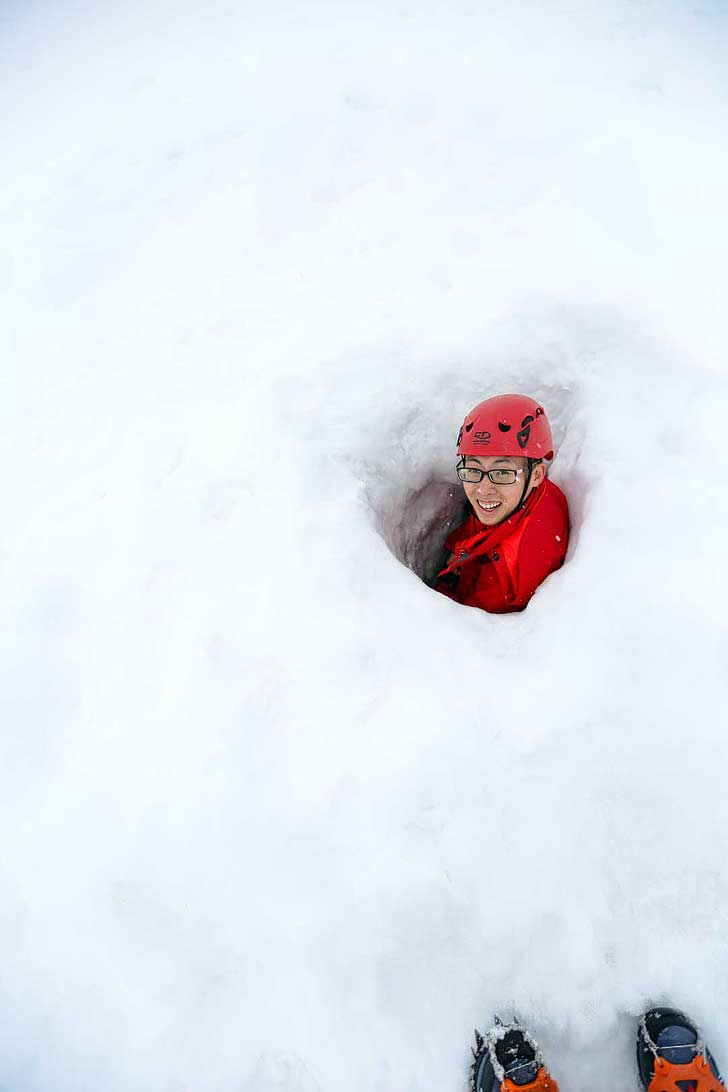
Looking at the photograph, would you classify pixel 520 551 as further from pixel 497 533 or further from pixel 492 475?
pixel 492 475

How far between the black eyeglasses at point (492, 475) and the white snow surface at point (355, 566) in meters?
0.35

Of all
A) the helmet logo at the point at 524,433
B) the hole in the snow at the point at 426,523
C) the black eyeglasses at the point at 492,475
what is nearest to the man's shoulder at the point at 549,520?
the black eyeglasses at the point at 492,475

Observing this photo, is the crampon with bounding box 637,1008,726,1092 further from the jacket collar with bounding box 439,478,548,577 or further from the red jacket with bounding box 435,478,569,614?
the jacket collar with bounding box 439,478,548,577

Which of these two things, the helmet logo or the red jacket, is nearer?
the helmet logo

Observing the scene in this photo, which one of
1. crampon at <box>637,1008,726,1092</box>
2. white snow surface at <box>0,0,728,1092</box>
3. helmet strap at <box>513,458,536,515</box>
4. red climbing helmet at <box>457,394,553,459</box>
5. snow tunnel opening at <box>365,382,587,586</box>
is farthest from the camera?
snow tunnel opening at <box>365,382,587,586</box>

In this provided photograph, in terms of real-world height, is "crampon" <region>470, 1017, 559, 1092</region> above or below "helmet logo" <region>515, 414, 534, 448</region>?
below

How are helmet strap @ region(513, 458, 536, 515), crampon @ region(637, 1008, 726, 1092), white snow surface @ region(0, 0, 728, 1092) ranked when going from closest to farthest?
1. crampon @ region(637, 1008, 726, 1092)
2. white snow surface @ region(0, 0, 728, 1092)
3. helmet strap @ region(513, 458, 536, 515)

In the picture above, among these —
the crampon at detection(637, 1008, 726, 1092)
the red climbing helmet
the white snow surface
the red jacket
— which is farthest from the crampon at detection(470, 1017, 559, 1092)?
the red climbing helmet

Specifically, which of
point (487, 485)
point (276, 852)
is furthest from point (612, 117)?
point (276, 852)

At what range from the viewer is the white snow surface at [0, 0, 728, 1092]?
1.85 meters

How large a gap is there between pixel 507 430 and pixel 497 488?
25cm

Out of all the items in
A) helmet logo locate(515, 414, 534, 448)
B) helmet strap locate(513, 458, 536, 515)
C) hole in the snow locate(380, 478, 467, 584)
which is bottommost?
hole in the snow locate(380, 478, 467, 584)

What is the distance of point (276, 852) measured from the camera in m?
1.97

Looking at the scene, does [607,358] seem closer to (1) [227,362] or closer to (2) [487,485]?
(2) [487,485]
